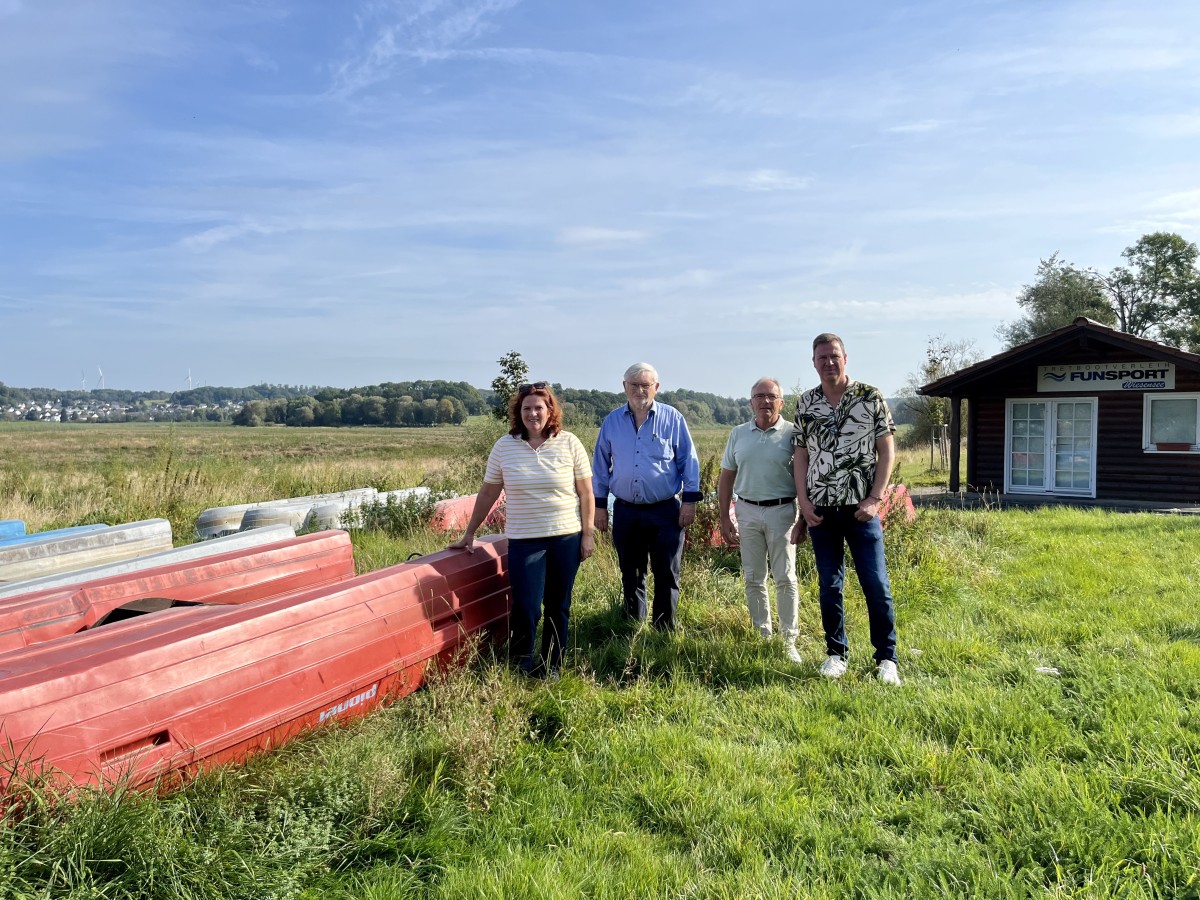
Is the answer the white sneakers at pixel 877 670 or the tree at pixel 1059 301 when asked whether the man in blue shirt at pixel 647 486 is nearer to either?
the white sneakers at pixel 877 670

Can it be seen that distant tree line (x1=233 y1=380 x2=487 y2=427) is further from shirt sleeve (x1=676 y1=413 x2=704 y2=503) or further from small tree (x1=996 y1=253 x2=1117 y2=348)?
shirt sleeve (x1=676 y1=413 x2=704 y2=503)

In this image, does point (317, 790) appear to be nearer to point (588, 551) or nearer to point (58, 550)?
point (588, 551)

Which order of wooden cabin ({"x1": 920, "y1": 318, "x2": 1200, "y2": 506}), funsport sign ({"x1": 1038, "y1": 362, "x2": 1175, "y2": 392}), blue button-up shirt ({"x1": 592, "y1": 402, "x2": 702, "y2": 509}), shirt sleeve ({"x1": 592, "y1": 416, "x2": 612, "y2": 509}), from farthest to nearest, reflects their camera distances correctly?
funsport sign ({"x1": 1038, "y1": 362, "x2": 1175, "y2": 392}) < wooden cabin ({"x1": 920, "y1": 318, "x2": 1200, "y2": 506}) < shirt sleeve ({"x1": 592, "y1": 416, "x2": 612, "y2": 509}) < blue button-up shirt ({"x1": 592, "y1": 402, "x2": 702, "y2": 509})

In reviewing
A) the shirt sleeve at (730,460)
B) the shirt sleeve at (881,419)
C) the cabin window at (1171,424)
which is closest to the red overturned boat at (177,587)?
the shirt sleeve at (730,460)

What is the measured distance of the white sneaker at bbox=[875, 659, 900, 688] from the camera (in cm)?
450

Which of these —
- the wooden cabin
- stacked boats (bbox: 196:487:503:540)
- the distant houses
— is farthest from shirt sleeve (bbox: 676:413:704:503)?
the distant houses

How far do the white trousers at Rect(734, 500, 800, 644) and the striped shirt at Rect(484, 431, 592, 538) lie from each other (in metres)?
1.16

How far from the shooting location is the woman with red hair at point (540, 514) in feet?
15.1

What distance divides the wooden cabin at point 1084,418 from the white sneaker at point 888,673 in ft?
42.9

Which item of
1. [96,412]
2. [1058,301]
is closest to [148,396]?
[96,412]

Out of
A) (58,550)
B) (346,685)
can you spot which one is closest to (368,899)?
(346,685)

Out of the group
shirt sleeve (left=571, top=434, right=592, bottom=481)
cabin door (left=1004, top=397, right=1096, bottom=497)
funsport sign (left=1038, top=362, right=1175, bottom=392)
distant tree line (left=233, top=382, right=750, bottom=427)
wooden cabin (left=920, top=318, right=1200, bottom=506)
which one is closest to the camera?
shirt sleeve (left=571, top=434, right=592, bottom=481)

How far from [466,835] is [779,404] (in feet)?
10.2

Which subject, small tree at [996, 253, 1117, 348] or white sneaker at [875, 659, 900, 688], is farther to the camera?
small tree at [996, 253, 1117, 348]
